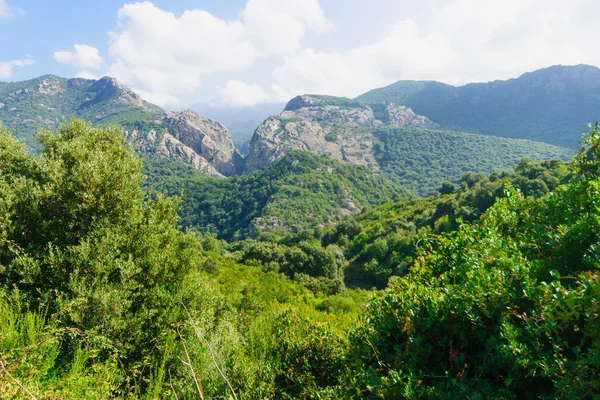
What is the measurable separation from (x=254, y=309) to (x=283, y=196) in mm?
132172

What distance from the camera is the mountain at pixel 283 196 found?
136625 mm

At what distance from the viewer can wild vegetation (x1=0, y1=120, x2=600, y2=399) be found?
3.99 metres

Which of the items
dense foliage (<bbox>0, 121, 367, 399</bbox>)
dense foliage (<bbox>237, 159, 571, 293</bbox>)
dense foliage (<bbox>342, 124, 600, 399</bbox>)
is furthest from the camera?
dense foliage (<bbox>237, 159, 571, 293</bbox>)

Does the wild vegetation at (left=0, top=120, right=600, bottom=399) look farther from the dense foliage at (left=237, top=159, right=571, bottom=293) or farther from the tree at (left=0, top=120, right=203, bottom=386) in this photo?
the dense foliage at (left=237, top=159, right=571, bottom=293)

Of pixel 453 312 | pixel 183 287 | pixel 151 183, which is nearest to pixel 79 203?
pixel 183 287

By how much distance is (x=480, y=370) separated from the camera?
423 centimetres

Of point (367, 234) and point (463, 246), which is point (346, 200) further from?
point (463, 246)

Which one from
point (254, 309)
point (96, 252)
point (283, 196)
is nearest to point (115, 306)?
point (96, 252)

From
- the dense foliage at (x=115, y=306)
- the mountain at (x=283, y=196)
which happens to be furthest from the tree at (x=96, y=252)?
the mountain at (x=283, y=196)

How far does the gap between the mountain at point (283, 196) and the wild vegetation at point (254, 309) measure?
4344 inches

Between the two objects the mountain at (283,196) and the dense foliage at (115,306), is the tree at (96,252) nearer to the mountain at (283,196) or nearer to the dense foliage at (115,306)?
the dense foliage at (115,306)

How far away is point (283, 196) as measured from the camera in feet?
486

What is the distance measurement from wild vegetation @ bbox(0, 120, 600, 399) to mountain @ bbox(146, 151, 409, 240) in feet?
362

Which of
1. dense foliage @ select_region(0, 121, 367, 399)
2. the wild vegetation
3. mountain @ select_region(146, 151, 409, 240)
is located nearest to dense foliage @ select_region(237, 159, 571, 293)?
dense foliage @ select_region(0, 121, 367, 399)
